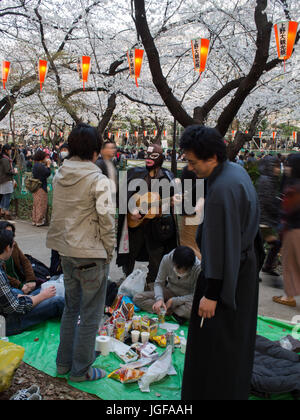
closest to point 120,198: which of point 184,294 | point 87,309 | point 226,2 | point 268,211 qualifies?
point 184,294

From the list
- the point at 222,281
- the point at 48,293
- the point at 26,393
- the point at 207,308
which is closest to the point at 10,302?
the point at 48,293

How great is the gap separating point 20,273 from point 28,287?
0.91ft

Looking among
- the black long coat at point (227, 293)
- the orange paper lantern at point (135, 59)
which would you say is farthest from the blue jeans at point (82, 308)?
the orange paper lantern at point (135, 59)

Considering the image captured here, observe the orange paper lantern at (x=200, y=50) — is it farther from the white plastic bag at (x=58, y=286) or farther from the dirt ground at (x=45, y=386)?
the dirt ground at (x=45, y=386)

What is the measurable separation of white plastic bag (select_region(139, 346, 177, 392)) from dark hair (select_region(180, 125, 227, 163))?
1770mm

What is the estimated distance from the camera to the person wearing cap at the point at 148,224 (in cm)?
447

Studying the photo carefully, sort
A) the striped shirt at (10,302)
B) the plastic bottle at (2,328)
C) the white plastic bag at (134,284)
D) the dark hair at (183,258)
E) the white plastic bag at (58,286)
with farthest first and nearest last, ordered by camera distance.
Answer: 1. the white plastic bag at (134,284)
2. the white plastic bag at (58,286)
3. the dark hair at (183,258)
4. the plastic bottle at (2,328)
5. the striped shirt at (10,302)

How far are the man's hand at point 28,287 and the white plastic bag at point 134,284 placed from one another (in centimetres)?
101

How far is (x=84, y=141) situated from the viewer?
243 cm

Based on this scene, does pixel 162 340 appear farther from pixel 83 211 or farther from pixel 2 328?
pixel 83 211

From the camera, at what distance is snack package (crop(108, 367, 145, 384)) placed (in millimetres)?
2715

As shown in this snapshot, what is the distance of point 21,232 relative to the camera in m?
7.66

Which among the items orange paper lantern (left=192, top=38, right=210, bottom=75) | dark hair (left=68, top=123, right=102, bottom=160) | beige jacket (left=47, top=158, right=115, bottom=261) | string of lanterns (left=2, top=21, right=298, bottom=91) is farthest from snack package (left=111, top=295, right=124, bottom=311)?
orange paper lantern (left=192, top=38, right=210, bottom=75)

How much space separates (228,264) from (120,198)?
9.29 feet
